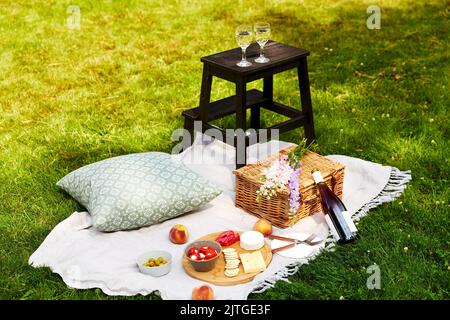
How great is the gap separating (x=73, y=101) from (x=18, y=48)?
1.71 meters

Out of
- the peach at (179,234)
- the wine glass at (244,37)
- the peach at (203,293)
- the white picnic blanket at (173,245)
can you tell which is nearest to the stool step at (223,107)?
the white picnic blanket at (173,245)

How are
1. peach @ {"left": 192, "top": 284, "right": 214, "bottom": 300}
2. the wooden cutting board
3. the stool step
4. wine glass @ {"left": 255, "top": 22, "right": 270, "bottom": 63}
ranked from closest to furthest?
peach @ {"left": 192, "top": 284, "right": 214, "bottom": 300} → the wooden cutting board → wine glass @ {"left": 255, "top": 22, "right": 270, "bottom": 63} → the stool step

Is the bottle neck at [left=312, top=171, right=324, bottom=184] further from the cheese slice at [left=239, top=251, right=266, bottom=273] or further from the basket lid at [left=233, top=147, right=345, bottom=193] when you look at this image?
the cheese slice at [left=239, top=251, right=266, bottom=273]

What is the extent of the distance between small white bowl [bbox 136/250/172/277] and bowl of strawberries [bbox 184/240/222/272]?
0.12m

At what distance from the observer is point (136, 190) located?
4.41 metres

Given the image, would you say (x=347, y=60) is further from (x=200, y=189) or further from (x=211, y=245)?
(x=211, y=245)

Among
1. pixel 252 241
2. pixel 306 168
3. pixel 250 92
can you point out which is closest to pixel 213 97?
pixel 250 92

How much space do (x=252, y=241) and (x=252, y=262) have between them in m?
0.18

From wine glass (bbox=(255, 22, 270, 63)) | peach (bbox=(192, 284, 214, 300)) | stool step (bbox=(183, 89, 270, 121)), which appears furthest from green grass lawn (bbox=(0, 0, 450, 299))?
wine glass (bbox=(255, 22, 270, 63))

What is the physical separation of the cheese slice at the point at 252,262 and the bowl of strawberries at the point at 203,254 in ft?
0.50

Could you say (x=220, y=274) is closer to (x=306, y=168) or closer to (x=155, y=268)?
(x=155, y=268)

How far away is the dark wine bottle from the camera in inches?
168
